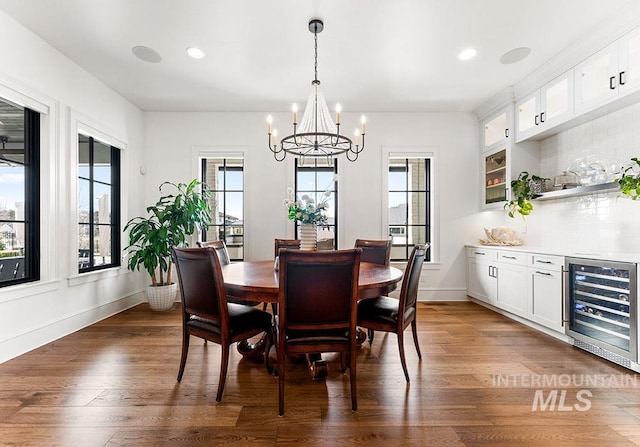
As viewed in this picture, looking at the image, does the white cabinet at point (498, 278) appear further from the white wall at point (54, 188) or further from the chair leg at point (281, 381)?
the white wall at point (54, 188)

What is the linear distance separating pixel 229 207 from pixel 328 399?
11.8ft

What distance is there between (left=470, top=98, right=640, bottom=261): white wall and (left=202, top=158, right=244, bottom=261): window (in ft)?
12.9

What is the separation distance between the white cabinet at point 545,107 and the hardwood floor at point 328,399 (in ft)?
7.33

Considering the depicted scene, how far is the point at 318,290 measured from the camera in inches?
74.4

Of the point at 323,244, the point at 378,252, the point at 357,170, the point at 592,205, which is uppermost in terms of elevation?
the point at 357,170

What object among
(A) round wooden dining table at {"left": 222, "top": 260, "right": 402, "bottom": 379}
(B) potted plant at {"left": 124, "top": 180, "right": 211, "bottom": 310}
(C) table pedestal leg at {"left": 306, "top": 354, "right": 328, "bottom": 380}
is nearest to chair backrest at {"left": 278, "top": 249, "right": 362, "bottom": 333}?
(A) round wooden dining table at {"left": 222, "top": 260, "right": 402, "bottom": 379}

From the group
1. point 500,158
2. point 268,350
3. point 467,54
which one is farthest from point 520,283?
point 268,350

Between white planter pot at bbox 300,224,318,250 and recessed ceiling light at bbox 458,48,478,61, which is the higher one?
recessed ceiling light at bbox 458,48,478,61

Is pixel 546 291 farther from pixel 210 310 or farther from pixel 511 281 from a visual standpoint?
pixel 210 310

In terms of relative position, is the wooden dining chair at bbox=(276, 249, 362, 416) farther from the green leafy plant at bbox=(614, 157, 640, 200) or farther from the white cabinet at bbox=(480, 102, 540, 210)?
the white cabinet at bbox=(480, 102, 540, 210)

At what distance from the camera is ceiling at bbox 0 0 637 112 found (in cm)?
261

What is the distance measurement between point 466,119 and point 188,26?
3.82 m

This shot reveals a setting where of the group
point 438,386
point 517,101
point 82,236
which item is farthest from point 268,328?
point 517,101

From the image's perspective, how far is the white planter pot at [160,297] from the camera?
13.8ft
